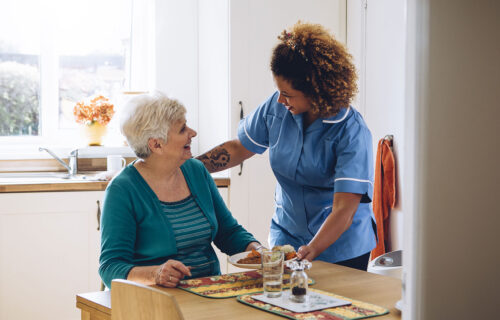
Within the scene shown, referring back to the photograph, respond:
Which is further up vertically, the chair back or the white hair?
the white hair

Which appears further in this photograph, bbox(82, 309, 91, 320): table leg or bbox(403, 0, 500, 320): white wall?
bbox(82, 309, 91, 320): table leg

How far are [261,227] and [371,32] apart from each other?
1.20 meters

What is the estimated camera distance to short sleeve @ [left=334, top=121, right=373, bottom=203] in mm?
1812

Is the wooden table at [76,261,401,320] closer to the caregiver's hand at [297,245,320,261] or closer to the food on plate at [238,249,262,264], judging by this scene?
the caregiver's hand at [297,245,320,261]

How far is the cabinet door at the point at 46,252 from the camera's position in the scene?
2.95 metres

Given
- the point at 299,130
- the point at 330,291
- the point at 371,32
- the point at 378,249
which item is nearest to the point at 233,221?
the point at 299,130

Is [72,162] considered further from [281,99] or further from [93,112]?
[281,99]

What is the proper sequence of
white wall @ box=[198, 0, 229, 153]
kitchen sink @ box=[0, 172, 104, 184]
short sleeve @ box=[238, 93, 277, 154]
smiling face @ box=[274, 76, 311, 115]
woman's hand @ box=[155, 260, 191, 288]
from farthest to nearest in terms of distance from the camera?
white wall @ box=[198, 0, 229, 153]
kitchen sink @ box=[0, 172, 104, 184]
short sleeve @ box=[238, 93, 277, 154]
smiling face @ box=[274, 76, 311, 115]
woman's hand @ box=[155, 260, 191, 288]

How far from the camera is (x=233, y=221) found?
1952 millimetres

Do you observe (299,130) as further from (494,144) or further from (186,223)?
(494,144)

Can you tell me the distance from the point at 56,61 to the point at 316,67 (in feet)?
8.01

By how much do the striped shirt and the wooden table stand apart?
263 mm

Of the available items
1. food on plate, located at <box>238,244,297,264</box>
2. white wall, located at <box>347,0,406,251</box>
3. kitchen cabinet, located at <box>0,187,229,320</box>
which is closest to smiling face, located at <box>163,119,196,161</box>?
food on plate, located at <box>238,244,297,264</box>

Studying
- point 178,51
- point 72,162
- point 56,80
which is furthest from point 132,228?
point 56,80
